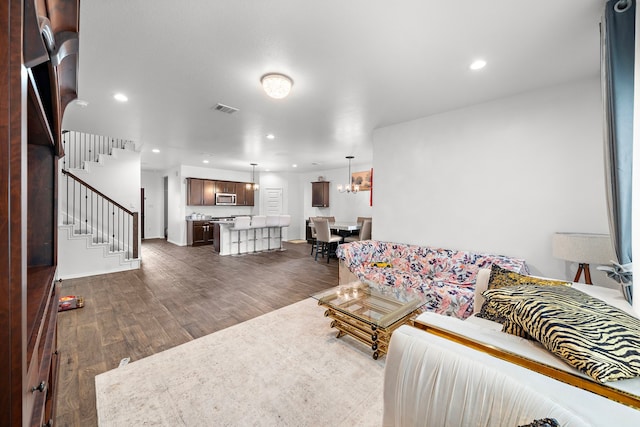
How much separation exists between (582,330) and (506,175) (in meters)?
2.55

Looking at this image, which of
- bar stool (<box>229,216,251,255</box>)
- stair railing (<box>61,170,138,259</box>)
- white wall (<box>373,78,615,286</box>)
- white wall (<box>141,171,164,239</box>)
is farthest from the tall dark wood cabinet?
white wall (<box>141,171,164,239</box>)

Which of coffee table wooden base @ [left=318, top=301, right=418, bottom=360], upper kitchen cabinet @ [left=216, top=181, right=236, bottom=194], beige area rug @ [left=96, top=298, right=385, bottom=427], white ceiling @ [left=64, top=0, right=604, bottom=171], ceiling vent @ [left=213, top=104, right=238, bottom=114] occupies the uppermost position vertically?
white ceiling @ [left=64, top=0, right=604, bottom=171]

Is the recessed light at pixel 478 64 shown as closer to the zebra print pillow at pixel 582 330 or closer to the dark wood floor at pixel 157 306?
the zebra print pillow at pixel 582 330

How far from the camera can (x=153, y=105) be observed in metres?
3.31

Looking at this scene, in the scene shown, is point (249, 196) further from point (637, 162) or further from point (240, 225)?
point (637, 162)

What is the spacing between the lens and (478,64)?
233 centimetres

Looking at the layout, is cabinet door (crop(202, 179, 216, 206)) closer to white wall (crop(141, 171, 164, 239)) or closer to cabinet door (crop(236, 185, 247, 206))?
cabinet door (crop(236, 185, 247, 206))

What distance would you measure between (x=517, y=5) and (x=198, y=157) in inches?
270

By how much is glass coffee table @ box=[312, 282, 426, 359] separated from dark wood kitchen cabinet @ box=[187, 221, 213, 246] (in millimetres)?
6391

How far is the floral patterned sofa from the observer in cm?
251

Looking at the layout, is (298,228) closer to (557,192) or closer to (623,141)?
(557,192)

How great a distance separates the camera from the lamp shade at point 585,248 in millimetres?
2098

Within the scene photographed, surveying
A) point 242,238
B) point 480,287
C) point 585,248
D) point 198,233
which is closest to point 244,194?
point 198,233

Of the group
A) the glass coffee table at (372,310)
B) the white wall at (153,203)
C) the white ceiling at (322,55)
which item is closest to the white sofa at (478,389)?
the glass coffee table at (372,310)
